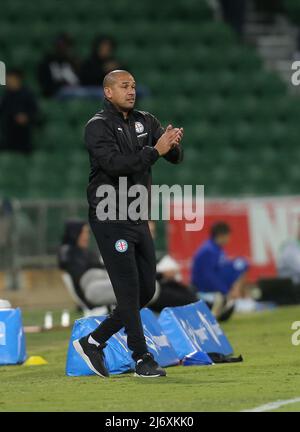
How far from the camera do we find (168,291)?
16.7m

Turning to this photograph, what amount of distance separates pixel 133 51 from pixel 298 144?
11.8 ft

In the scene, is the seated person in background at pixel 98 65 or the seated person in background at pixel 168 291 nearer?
the seated person in background at pixel 168 291

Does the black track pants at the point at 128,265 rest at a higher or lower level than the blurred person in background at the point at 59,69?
lower

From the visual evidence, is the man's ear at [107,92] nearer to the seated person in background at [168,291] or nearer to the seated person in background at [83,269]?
the seated person in background at [83,269]

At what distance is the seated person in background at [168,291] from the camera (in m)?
16.5

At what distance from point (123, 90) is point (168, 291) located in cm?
711

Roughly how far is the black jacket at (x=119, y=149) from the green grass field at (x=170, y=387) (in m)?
1.27

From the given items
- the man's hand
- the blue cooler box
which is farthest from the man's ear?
the blue cooler box

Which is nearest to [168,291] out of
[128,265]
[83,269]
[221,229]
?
[83,269]

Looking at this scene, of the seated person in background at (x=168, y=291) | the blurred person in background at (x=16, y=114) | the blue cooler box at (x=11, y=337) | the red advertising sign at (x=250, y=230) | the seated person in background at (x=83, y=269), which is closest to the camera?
the blue cooler box at (x=11, y=337)

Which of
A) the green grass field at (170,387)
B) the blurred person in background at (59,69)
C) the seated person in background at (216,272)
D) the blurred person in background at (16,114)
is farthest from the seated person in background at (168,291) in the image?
the blurred person in background at (59,69)

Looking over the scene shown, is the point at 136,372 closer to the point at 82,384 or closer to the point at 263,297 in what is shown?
the point at 82,384

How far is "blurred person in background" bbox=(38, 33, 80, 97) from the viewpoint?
23.8m

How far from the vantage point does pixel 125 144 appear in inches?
389
